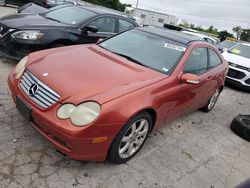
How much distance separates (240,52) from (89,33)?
5.81 m

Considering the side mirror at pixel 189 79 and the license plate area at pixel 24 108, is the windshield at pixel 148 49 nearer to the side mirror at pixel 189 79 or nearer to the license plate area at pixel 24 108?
the side mirror at pixel 189 79

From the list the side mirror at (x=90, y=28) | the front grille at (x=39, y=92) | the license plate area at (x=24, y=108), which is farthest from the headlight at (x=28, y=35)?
the license plate area at (x=24, y=108)

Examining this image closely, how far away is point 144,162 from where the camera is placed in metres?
3.50

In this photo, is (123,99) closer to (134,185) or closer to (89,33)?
(134,185)

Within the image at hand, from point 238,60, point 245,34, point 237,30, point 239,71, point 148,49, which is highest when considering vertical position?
point 148,49

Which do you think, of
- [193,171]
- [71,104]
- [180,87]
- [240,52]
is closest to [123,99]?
[71,104]

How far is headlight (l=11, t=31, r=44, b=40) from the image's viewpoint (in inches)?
205

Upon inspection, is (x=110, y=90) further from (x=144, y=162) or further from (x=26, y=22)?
(x=26, y=22)

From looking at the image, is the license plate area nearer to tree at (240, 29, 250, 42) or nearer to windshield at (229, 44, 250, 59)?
windshield at (229, 44, 250, 59)

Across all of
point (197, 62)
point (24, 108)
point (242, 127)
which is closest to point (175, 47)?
point (197, 62)

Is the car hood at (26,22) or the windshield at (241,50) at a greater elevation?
the car hood at (26,22)

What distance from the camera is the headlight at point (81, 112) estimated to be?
2713 mm

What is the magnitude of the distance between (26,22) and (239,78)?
6.20 meters


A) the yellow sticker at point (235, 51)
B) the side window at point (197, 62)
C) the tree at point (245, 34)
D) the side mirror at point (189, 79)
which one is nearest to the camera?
the side mirror at point (189, 79)
